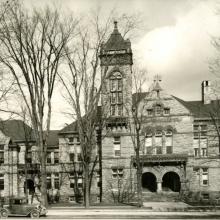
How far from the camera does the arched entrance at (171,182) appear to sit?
41.4 m

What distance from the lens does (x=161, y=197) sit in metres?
39.2

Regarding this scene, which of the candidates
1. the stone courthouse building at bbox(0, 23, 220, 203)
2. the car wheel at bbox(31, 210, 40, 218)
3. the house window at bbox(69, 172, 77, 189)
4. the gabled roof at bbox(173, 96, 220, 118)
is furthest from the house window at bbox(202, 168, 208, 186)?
the car wheel at bbox(31, 210, 40, 218)

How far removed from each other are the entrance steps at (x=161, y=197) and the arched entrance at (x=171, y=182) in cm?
169

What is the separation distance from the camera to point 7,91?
24.0 metres

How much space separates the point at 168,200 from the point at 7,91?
21.9 metres

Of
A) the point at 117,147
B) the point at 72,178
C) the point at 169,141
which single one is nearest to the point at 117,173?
the point at 117,147

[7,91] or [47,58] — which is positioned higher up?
[47,58]

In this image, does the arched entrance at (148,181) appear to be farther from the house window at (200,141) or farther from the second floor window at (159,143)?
the house window at (200,141)

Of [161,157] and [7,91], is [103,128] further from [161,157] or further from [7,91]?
[7,91]

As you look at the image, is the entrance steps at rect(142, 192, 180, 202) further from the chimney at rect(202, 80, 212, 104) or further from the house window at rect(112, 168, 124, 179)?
the chimney at rect(202, 80, 212, 104)

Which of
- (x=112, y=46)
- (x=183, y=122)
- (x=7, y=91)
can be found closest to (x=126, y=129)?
(x=183, y=122)

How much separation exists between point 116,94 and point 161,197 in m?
11.5

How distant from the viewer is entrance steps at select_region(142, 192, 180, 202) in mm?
39094

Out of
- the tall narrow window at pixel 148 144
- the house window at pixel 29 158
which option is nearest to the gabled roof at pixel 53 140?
the house window at pixel 29 158
